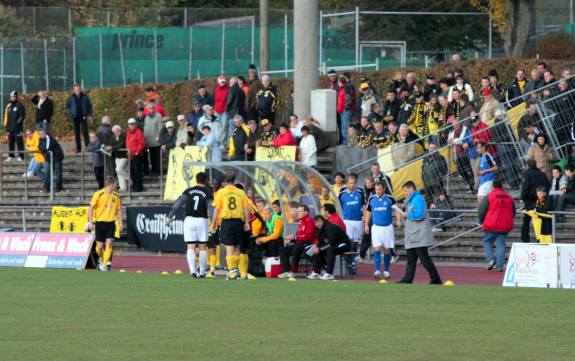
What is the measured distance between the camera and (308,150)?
1289 inches

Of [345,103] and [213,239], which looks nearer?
[213,239]

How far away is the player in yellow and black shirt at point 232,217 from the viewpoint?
24.2 m

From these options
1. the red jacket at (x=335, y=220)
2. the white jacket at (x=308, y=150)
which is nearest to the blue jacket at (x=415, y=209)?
the red jacket at (x=335, y=220)

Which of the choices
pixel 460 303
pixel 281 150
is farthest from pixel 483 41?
pixel 460 303

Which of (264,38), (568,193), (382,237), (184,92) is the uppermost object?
(264,38)

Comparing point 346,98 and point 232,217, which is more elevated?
point 346,98

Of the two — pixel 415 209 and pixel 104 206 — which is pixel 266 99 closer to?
pixel 104 206

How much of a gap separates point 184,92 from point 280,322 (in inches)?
1083

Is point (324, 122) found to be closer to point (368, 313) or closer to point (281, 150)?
point (281, 150)

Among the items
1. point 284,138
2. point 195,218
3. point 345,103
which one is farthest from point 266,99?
point 195,218

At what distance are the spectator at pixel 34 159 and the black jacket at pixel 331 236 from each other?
1495 centimetres

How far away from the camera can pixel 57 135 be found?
45750 millimetres

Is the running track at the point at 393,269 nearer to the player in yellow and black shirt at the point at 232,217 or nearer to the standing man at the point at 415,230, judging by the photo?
the standing man at the point at 415,230

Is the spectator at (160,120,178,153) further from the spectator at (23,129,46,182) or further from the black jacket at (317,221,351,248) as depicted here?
the black jacket at (317,221,351,248)
